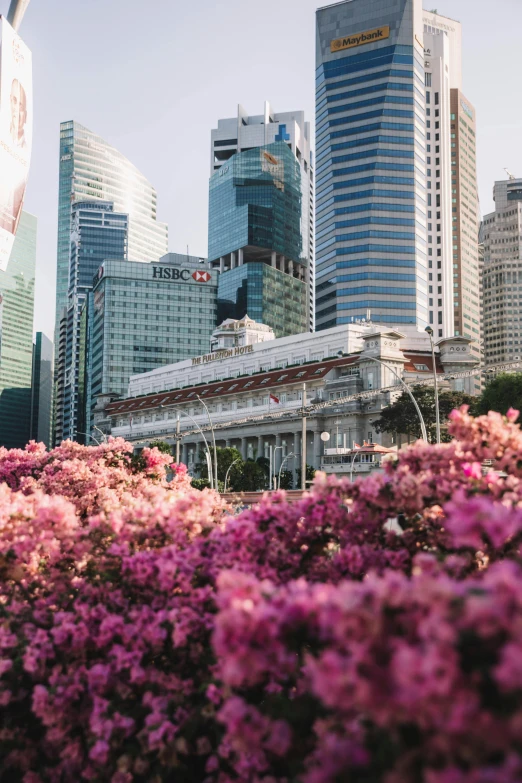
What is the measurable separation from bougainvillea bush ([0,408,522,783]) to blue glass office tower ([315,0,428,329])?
163m

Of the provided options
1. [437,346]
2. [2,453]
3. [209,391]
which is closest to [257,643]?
[2,453]

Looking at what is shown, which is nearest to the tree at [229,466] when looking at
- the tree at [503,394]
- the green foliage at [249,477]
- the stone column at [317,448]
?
the green foliage at [249,477]

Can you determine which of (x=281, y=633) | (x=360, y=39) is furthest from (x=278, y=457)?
(x=360, y=39)

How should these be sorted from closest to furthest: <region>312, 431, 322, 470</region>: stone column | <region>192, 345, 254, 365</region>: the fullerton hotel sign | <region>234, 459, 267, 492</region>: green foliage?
<region>234, 459, 267, 492</region>: green foliage, <region>312, 431, 322, 470</region>: stone column, <region>192, 345, 254, 365</region>: the fullerton hotel sign

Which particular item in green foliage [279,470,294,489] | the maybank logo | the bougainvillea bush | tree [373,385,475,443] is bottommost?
the bougainvillea bush

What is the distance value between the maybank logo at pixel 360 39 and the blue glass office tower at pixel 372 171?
0.79ft

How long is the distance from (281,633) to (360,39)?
203m

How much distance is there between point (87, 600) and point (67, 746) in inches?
73.7

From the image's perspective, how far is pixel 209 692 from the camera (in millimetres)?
7527

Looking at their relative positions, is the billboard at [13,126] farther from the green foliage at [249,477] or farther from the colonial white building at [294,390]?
the green foliage at [249,477]

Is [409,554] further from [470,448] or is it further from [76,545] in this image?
[76,545]

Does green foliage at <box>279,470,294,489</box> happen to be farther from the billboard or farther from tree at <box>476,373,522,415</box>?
the billboard

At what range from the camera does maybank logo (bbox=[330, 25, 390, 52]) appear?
183 m

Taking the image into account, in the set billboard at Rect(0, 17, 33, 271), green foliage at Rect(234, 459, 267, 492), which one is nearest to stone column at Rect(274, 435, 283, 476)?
green foliage at Rect(234, 459, 267, 492)
